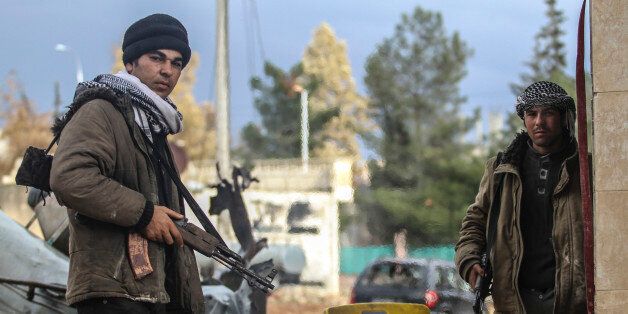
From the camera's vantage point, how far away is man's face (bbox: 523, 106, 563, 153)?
13.0ft

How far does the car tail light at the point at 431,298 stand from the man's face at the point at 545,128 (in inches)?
405

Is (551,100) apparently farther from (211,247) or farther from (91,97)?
(91,97)

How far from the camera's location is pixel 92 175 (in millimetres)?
3135

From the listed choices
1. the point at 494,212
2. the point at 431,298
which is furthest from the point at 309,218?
the point at 494,212

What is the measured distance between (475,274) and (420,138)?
129 ft

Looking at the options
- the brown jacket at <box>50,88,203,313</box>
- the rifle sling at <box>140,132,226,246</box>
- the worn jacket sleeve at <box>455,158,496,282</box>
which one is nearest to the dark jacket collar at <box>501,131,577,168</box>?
the worn jacket sleeve at <box>455,158,496,282</box>

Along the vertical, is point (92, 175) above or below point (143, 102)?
below

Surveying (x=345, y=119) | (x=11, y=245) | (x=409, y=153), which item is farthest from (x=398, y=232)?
(x=11, y=245)

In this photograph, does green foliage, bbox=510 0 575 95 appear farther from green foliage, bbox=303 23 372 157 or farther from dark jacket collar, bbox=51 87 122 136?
dark jacket collar, bbox=51 87 122 136

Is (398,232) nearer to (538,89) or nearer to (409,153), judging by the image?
(409,153)

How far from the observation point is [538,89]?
158 inches

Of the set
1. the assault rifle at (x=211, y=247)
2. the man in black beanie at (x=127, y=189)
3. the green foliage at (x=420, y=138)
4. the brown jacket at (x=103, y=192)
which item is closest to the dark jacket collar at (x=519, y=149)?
the assault rifle at (x=211, y=247)

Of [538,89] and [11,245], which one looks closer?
[538,89]

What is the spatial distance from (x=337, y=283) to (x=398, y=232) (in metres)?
12.2
